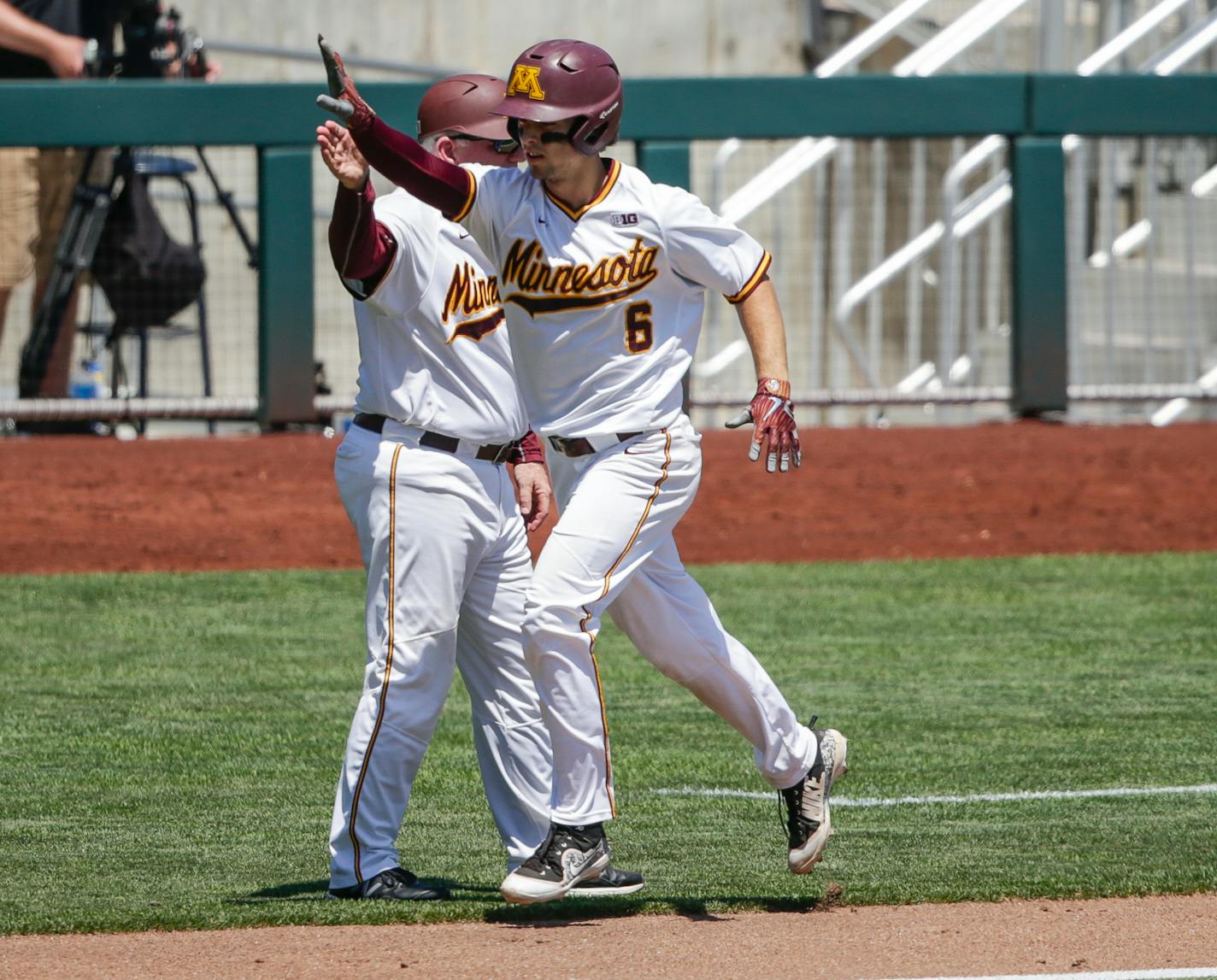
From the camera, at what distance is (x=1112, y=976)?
12.0ft

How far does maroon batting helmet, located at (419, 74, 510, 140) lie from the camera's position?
15.1 ft

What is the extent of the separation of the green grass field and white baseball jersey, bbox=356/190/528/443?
1.07 m

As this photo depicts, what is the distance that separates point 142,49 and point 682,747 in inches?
263

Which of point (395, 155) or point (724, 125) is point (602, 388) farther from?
point (724, 125)

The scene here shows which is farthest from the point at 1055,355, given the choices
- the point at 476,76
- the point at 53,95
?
the point at 476,76

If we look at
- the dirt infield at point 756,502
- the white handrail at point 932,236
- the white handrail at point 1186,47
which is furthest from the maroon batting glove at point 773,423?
the white handrail at point 1186,47

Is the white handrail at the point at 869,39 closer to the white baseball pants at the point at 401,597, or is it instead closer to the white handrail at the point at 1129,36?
the white handrail at the point at 1129,36

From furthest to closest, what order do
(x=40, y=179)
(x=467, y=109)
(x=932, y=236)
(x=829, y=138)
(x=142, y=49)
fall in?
1. (x=932, y=236)
2. (x=829, y=138)
3. (x=142, y=49)
4. (x=40, y=179)
5. (x=467, y=109)

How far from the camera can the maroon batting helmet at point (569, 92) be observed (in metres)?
4.27

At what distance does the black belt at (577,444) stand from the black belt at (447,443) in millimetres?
135

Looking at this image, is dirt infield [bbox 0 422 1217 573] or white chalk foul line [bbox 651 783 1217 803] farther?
dirt infield [bbox 0 422 1217 573]

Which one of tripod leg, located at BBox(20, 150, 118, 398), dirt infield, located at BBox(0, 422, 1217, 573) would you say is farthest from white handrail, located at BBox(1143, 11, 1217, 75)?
tripod leg, located at BBox(20, 150, 118, 398)

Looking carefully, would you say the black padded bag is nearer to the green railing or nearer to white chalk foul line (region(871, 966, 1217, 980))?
the green railing

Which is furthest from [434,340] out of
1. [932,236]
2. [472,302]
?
[932,236]
